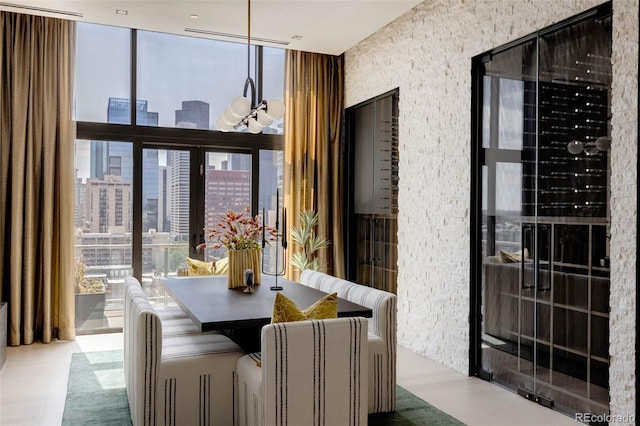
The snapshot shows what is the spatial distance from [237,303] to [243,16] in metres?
2.92

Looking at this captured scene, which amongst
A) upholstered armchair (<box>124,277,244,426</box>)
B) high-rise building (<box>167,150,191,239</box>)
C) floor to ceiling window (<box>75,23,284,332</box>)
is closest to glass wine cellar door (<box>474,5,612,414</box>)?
upholstered armchair (<box>124,277,244,426</box>)

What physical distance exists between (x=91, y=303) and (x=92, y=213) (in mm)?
895

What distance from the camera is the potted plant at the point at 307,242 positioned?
235 inches

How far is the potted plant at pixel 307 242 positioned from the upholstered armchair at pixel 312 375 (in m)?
3.31

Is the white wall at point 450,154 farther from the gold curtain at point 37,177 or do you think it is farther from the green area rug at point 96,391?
the gold curtain at point 37,177

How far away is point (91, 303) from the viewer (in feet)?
17.7

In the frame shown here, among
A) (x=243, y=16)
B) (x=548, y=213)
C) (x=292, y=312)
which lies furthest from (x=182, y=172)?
(x=548, y=213)

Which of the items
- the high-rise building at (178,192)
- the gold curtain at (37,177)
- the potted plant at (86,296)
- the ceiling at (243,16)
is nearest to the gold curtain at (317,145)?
the ceiling at (243,16)

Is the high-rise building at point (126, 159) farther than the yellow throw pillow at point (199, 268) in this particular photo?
Yes

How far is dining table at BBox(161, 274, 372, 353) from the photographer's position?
2719 millimetres

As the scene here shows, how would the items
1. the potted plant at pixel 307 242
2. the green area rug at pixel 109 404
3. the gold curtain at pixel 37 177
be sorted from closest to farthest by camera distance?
the green area rug at pixel 109 404
the gold curtain at pixel 37 177
the potted plant at pixel 307 242

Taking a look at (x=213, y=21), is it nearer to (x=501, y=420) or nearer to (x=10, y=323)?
(x=10, y=323)

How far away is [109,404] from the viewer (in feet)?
11.3

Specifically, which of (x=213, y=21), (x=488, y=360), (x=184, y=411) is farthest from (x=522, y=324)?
(x=213, y=21)
